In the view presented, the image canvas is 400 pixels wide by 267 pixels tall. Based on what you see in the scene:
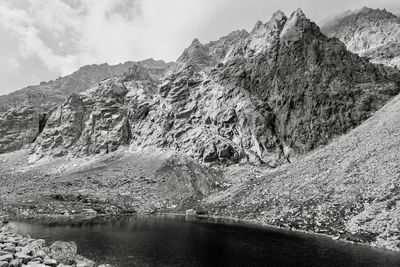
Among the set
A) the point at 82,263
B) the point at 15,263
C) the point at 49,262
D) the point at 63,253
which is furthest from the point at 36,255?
the point at 15,263

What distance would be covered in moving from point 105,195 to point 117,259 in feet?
276

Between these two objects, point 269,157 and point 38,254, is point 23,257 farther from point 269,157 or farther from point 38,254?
point 269,157

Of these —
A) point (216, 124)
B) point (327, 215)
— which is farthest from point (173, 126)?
point (327, 215)

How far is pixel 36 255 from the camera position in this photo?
1945 inches

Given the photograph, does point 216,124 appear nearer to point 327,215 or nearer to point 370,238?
point 327,215

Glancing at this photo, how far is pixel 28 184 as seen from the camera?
6171 inches

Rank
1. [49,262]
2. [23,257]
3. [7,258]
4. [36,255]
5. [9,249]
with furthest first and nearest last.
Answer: [36,255] → [9,249] → [49,262] → [23,257] → [7,258]

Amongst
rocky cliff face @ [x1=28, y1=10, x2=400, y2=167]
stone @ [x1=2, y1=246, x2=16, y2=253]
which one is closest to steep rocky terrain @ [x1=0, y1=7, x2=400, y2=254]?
rocky cliff face @ [x1=28, y1=10, x2=400, y2=167]

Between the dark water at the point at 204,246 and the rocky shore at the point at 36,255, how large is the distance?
6.38m

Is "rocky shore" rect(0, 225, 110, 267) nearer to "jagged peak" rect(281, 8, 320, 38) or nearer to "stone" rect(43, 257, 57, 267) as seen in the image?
"stone" rect(43, 257, 57, 267)

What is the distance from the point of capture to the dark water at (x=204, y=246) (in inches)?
2373

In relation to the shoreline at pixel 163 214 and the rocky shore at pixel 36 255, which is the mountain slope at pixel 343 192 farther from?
the rocky shore at pixel 36 255

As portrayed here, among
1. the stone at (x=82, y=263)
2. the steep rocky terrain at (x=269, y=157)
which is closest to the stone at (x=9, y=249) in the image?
the stone at (x=82, y=263)

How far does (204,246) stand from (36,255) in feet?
106
